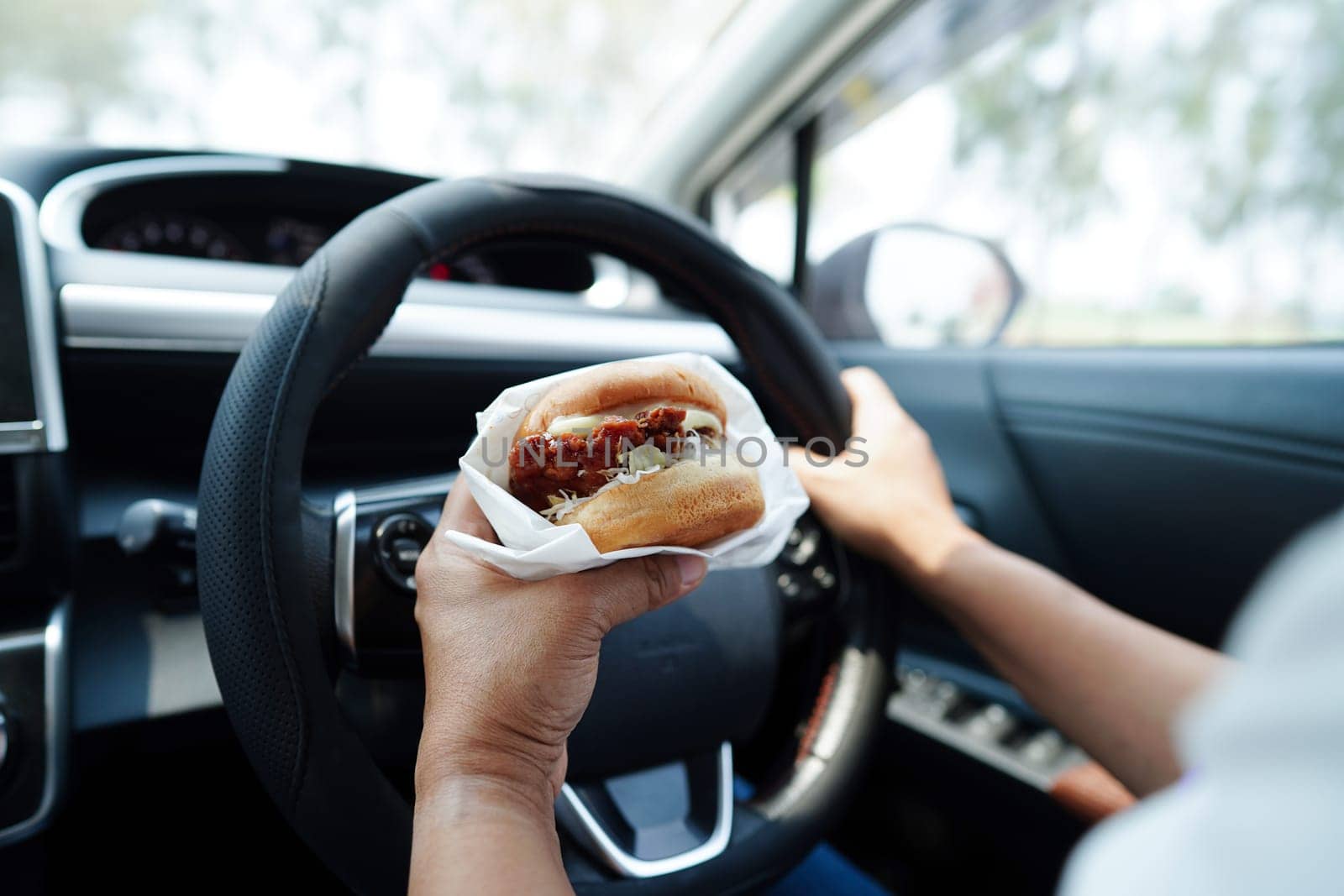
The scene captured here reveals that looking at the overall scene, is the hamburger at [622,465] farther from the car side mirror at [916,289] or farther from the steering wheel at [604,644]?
the car side mirror at [916,289]

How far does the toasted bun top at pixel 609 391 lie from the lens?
762 mm

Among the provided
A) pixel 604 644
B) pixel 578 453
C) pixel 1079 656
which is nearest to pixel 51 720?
pixel 604 644

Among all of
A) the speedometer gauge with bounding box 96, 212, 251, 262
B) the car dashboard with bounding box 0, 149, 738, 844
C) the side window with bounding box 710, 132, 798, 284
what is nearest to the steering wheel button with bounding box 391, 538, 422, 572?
the car dashboard with bounding box 0, 149, 738, 844

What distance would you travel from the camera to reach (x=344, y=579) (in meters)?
0.93

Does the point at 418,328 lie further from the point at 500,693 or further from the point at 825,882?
the point at 825,882

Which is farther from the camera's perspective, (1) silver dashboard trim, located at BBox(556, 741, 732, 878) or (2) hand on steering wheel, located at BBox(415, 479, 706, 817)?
(1) silver dashboard trim, located at BBox(556, 741, 732, 878)

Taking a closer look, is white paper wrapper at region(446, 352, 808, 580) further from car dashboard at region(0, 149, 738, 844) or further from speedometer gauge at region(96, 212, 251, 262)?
speedometer gauge at region(96, 212, 251, 262)

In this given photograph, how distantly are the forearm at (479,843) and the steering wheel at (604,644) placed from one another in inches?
6.9

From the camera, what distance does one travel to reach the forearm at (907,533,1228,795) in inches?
43.2

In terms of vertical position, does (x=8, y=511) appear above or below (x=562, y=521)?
below

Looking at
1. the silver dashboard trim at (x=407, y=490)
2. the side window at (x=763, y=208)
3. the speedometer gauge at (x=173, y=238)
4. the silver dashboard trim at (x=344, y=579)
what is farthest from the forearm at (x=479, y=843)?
the side window at (x=763, y=208)

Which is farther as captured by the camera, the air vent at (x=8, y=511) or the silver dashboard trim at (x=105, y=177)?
the silver dashboard trim at (x=105, y=177)

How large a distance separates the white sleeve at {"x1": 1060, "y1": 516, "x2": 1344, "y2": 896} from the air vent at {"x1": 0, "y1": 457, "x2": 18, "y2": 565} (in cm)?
135

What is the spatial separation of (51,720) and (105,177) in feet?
3.96
